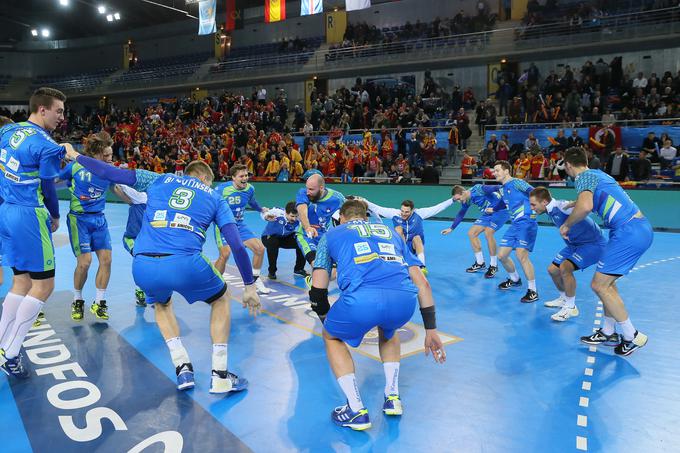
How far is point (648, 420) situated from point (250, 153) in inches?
773

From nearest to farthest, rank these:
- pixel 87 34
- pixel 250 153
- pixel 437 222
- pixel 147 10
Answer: pixel 437 222 → pixel 250 153 → pixel 147 10 → pixel 87 34

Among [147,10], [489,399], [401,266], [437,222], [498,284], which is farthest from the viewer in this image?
[147,10]

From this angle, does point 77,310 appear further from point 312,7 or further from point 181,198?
point 312,7

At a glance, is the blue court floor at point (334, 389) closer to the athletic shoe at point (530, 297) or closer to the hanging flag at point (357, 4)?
the athletic shoe at point (530, 297)

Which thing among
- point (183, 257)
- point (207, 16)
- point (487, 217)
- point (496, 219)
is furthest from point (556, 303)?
point (207, 16)

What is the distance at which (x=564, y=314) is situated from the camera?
6.60m

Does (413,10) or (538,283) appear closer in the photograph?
(538,283)

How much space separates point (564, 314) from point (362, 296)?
3937mm

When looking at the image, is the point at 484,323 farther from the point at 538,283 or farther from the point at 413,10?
the point at 413,10

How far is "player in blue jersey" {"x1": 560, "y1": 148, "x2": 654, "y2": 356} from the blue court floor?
0.32 meters

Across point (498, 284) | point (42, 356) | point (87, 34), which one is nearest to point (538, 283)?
point (498, 284)

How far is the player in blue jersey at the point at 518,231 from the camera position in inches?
297

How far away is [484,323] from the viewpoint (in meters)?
6.50

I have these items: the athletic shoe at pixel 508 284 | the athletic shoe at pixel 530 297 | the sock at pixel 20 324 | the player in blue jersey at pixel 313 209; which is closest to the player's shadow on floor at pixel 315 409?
the player in blue jersey at pixel 313 209
